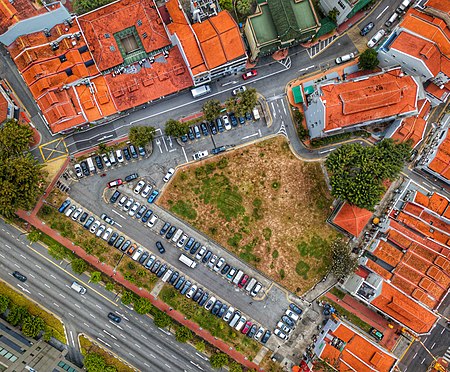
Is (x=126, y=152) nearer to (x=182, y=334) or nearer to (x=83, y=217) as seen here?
(x=83, y=217)

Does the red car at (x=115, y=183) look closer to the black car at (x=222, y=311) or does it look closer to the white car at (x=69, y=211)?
the white car at (x=69, y=211)

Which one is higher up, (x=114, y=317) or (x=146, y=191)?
(x=146, y=191)

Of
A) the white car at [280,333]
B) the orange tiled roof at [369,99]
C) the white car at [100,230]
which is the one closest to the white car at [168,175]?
the white car at [100,230]

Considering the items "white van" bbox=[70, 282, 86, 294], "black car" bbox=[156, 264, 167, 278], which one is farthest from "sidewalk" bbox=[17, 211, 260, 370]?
"white van" bbox=[70, 282, 86, 294]

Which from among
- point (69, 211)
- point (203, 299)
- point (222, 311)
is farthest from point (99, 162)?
point (222, 311)

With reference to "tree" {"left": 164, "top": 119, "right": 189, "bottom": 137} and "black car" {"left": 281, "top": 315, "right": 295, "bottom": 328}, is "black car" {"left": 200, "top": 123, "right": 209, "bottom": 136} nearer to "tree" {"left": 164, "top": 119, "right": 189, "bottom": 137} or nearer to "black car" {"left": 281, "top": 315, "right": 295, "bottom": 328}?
"tree" {"left": 164, "top": 119, "right": 189, "bottom": 137}

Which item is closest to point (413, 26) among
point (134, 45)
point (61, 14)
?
point (134, 45)

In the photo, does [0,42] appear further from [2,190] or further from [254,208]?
[254,208]
